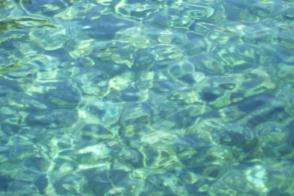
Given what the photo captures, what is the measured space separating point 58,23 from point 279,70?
2.71 meters

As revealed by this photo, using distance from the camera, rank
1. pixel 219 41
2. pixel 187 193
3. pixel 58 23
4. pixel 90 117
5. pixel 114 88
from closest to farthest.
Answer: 1. pixel 187 193
2. pixel 90 117
3. pixel 114 88
4. pixel 219 41
5. pixel 58 23

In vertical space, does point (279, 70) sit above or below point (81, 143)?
above

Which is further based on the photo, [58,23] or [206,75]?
[58,23]

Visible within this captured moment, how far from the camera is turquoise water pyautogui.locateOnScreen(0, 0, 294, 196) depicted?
443cm

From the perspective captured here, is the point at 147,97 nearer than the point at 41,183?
No

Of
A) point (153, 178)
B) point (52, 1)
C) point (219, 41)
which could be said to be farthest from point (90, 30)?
point (153, 178)

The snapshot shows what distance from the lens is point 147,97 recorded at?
5.28 metres

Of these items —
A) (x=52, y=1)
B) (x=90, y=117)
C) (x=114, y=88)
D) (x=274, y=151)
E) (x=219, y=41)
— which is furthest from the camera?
(x=52, y=1)

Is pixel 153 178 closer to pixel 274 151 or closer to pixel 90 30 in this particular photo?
pixel 274 151

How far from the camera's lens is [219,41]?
605cm

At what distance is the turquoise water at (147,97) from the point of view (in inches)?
174

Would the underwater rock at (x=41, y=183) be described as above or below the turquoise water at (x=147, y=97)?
below

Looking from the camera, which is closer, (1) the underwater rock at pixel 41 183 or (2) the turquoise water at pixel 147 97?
(1) the underwater rock at pixel 41 183

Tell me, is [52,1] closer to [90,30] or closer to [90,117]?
[90,30]
